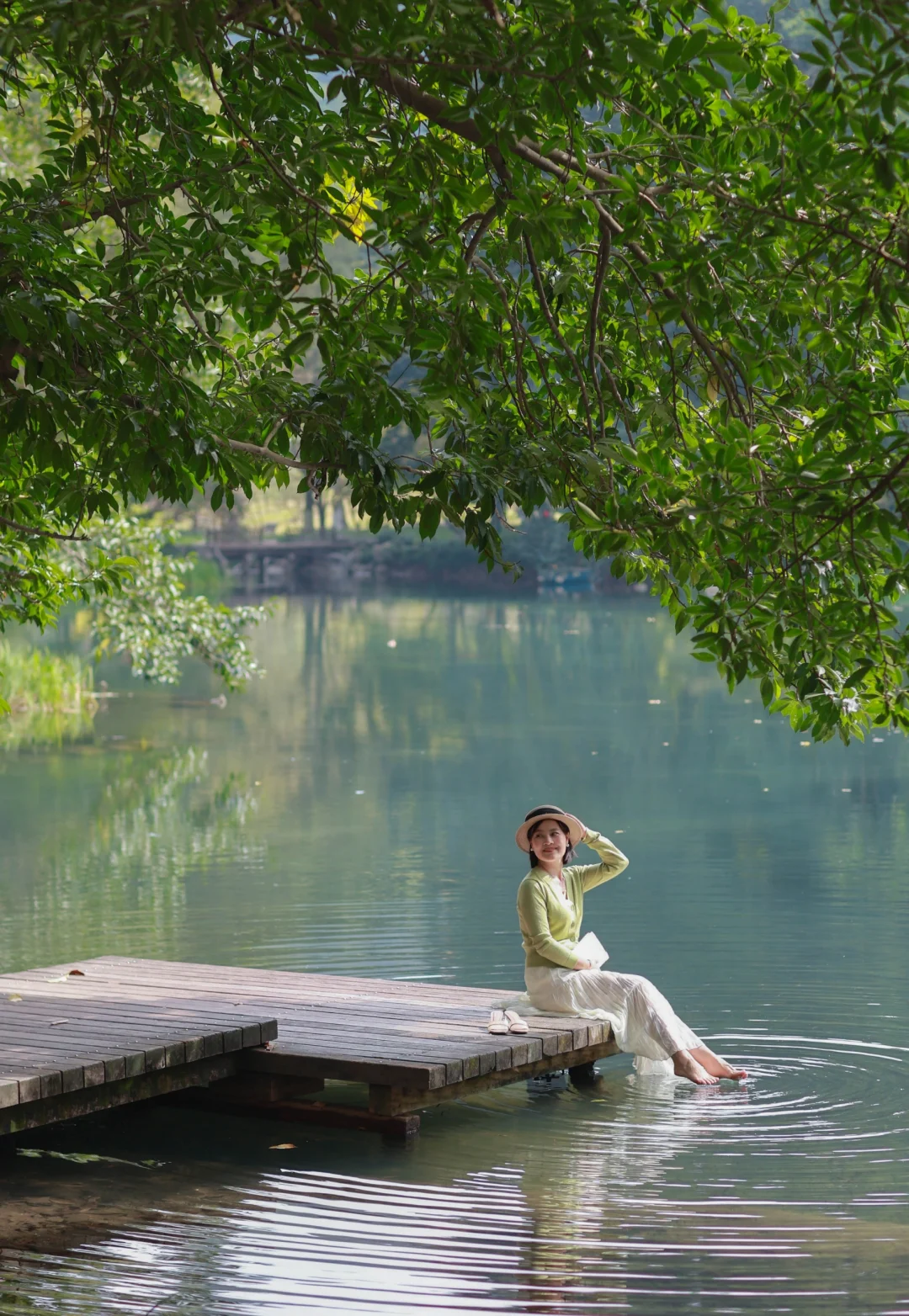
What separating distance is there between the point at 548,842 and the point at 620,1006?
32.6 inches

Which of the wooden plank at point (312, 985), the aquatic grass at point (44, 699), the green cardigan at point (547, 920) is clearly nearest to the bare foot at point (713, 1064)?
the wooden plank at point (312, 985)

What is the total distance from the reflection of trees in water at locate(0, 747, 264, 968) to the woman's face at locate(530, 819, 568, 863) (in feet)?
12.7

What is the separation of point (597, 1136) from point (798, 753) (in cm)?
1557

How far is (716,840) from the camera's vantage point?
634 inches

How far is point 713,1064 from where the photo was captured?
27.7 ft

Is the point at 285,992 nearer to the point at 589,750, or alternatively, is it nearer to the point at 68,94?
the point at 68,94

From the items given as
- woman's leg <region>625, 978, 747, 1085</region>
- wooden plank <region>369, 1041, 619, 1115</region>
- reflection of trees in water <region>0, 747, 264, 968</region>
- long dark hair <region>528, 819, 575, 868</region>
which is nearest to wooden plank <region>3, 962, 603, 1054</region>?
wooden plank <region>369, 1041, 619, 1115</region>

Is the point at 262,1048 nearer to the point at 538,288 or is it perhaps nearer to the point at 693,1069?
the point at 693,1069

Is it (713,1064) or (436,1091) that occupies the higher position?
(436,1091)

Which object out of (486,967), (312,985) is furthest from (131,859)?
(312,985)

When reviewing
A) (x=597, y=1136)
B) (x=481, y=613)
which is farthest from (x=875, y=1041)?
(x=481, y=613)

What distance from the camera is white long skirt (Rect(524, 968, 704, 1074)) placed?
27.5 ft

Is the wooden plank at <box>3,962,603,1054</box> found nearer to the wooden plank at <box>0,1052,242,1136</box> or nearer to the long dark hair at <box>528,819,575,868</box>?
the wooden plank at <box>0,1052,242,1136</box>

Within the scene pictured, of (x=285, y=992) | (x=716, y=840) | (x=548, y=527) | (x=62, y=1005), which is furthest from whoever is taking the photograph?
(x=548, y=527)
